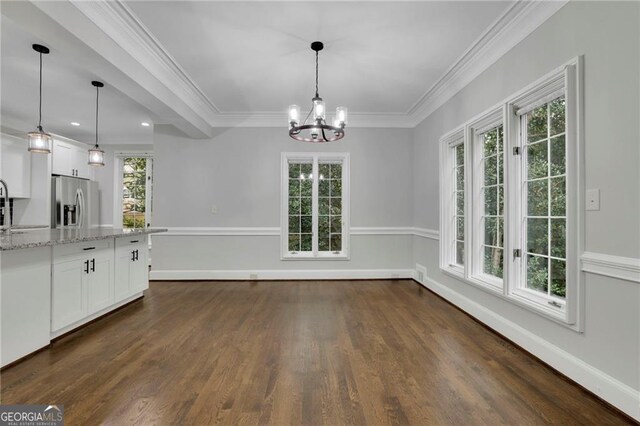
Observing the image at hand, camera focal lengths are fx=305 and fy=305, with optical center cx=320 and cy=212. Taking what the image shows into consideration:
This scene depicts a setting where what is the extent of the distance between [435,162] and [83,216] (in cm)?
667

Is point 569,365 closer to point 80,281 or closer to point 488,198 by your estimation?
point 488,198

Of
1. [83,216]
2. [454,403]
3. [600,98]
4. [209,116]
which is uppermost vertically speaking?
[209,116]

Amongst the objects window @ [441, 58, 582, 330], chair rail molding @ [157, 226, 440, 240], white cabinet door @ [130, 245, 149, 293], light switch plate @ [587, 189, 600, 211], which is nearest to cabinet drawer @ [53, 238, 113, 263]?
white cabinet door @ [130, 245, 149, 293]

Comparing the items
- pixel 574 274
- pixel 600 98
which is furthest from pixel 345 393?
pixel 600 98

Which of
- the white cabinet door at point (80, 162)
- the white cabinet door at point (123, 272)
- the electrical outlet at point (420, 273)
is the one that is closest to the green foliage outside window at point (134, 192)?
the white cabinet door at point (80, 162)

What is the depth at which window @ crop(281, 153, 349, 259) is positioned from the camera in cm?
528

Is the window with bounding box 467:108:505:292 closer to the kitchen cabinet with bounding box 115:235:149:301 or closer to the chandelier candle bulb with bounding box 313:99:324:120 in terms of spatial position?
the chandelier candle bulb with bounding box 313:99:324:120

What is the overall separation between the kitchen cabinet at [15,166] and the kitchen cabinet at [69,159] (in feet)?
1.26

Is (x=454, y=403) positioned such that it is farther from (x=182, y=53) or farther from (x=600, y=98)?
(x=182, y=53)

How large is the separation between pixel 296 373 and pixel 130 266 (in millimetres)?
2762

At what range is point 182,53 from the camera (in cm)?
320

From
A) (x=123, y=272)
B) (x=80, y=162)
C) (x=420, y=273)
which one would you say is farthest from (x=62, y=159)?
(x=420, y=273)

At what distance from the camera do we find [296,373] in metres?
2.19

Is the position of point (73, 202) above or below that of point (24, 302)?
above
